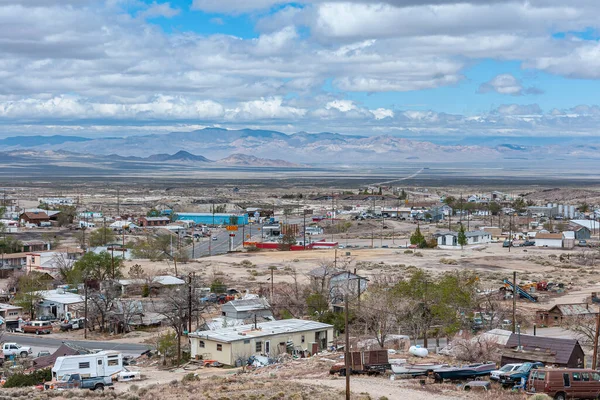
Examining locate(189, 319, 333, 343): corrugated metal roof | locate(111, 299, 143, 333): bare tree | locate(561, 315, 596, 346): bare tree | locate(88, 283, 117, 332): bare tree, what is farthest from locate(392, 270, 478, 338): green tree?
locate(88, 283, 117, 332): bare tree

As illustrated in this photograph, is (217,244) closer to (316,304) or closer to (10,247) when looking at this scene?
(10,247)

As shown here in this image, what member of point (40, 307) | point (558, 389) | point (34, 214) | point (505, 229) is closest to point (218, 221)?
point (34, 214)

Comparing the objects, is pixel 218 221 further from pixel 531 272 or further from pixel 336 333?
pixel 336 333

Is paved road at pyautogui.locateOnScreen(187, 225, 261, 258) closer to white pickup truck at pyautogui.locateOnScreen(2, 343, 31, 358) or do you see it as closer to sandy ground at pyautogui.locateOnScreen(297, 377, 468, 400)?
white pickup truck at pyautogui.locateOnScreen(2, 343, 31, 358)

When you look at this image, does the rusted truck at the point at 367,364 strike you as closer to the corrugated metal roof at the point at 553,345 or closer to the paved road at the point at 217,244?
the corrugated metal roof at the point at 553,345

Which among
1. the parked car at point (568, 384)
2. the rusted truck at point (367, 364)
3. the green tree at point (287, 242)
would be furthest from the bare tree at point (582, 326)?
the green tree at point (287, 242)

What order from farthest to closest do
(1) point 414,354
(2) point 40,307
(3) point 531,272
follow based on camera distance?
1. (3) point 531,272
2. (2) point 40,307
3. (1) point 414,354

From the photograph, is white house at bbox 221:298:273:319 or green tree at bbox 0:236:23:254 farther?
green tree at bbox 0:236:23:254
